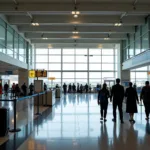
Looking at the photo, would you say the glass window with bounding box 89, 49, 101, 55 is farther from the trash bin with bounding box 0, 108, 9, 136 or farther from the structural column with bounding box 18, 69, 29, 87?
the trash bin with bounding box 0, 108, 9, 136

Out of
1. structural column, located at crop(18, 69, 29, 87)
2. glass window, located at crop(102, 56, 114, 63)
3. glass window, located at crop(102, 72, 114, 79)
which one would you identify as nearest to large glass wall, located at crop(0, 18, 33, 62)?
structural column, located at crop(18, 69, 29, 87)

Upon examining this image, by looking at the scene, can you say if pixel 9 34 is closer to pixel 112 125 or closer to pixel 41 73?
pixel 41 73

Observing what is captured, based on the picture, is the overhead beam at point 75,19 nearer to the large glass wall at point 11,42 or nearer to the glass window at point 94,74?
the large glass wall at point 11,42

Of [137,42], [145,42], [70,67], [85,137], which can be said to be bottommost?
[85,137]

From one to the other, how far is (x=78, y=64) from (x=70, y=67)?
4.93 feet

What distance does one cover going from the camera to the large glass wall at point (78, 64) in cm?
4275

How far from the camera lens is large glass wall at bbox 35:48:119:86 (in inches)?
1683

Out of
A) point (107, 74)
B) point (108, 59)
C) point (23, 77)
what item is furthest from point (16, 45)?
point (107, 74)

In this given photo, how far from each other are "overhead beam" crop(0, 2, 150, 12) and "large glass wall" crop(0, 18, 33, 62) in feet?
13.8

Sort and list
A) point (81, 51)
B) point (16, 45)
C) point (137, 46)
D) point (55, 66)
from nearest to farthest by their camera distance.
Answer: point (16, 45) < point (137, 46) < point (55, 66) < point (81, 51)

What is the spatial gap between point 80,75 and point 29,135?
36202 millimetres

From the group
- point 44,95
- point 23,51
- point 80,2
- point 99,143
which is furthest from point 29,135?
point 23,51

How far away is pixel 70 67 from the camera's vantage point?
42.9m

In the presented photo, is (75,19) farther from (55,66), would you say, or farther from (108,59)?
(108,59)
